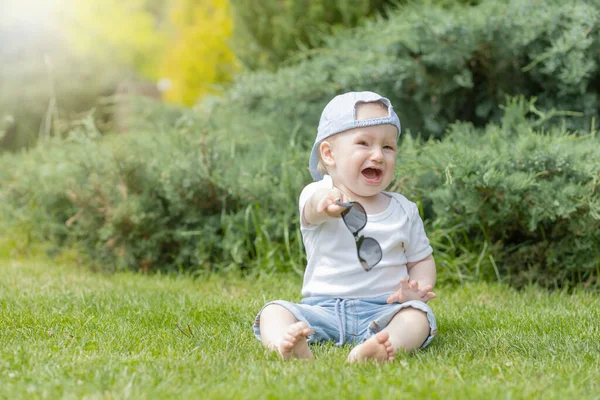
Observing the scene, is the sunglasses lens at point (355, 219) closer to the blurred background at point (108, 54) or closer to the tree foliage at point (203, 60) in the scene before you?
the blurred background at point (108, 54)

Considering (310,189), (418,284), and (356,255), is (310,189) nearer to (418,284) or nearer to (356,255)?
(356,255)

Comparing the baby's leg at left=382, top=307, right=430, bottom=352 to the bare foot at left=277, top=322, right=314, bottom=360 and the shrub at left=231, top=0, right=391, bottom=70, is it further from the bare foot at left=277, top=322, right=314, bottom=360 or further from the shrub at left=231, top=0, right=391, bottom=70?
the shrub at left=231, top=0, right=391, bottom=70

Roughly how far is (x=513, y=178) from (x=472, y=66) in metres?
1.41

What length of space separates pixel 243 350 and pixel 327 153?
34.0 inches

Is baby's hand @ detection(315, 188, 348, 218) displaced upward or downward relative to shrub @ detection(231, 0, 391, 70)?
downward

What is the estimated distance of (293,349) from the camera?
7.82 feet

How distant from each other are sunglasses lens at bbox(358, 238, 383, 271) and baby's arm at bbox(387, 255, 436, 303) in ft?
0.52

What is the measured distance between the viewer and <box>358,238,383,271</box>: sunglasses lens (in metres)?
2.74

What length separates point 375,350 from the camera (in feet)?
7.66

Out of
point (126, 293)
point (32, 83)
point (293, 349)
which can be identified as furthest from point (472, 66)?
point (32, 83)

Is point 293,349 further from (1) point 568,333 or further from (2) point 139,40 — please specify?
(2) point 139,40

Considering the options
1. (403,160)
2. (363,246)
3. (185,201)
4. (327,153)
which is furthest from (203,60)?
(363,246)

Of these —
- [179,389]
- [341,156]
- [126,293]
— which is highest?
[341,156]

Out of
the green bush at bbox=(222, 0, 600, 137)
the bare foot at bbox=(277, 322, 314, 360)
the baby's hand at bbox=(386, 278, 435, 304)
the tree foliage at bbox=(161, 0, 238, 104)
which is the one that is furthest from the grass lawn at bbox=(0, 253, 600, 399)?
the tree foliage at bbox=(161, 0, 238, 104)
